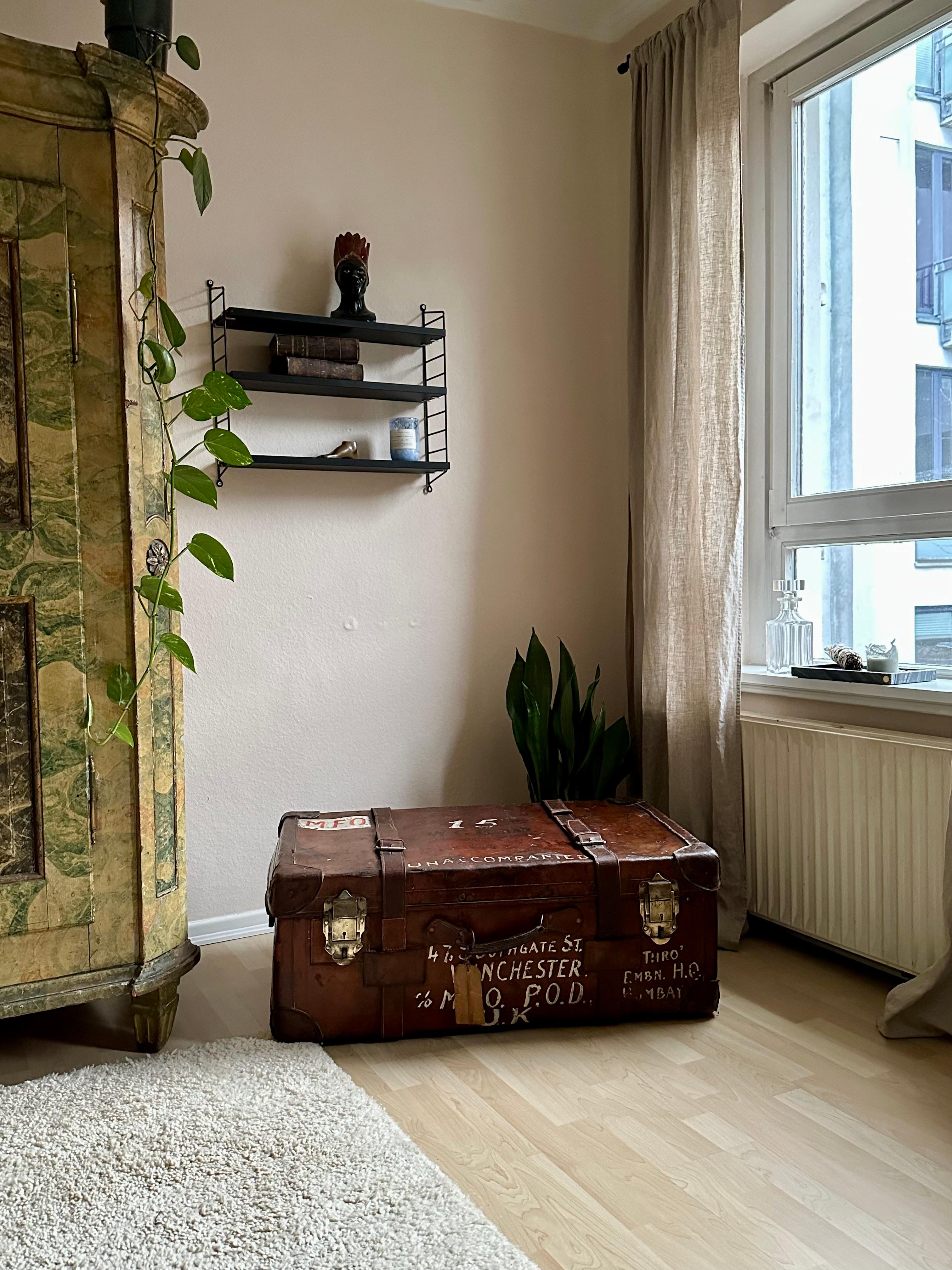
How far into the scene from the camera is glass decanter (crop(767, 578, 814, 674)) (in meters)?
2.62

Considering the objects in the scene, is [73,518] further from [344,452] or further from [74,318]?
[344,452]

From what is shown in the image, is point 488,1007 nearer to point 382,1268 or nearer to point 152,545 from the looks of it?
point 382,1268

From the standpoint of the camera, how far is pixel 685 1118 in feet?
5.73

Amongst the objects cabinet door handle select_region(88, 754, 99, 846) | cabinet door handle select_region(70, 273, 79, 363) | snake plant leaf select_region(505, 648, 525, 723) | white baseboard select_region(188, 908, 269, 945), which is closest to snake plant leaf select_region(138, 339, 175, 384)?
cabinet door handle select_region(70, 273, 79, 363)

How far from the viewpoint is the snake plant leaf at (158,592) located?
6.30ft

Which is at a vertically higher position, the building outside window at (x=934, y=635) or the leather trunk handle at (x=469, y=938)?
the building outside window at (x=934, y=635)

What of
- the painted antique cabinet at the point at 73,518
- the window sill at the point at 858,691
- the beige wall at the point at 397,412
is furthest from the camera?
the beige wall at the point at 397,412

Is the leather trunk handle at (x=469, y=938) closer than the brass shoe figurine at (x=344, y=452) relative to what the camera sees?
Yes

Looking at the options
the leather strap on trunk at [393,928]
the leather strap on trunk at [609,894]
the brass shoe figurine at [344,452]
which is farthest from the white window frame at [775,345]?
the leather strap on trunk at [393,928]

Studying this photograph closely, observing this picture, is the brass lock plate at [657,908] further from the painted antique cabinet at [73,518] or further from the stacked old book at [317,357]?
the stacked old book at [317,357]

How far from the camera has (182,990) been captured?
234cm

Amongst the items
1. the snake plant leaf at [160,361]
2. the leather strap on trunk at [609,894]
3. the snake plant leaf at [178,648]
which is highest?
the snake plant leaf at [160,361]

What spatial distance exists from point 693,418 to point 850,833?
112 cm

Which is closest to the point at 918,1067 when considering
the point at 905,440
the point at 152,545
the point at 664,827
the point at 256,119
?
the point at 664,827
